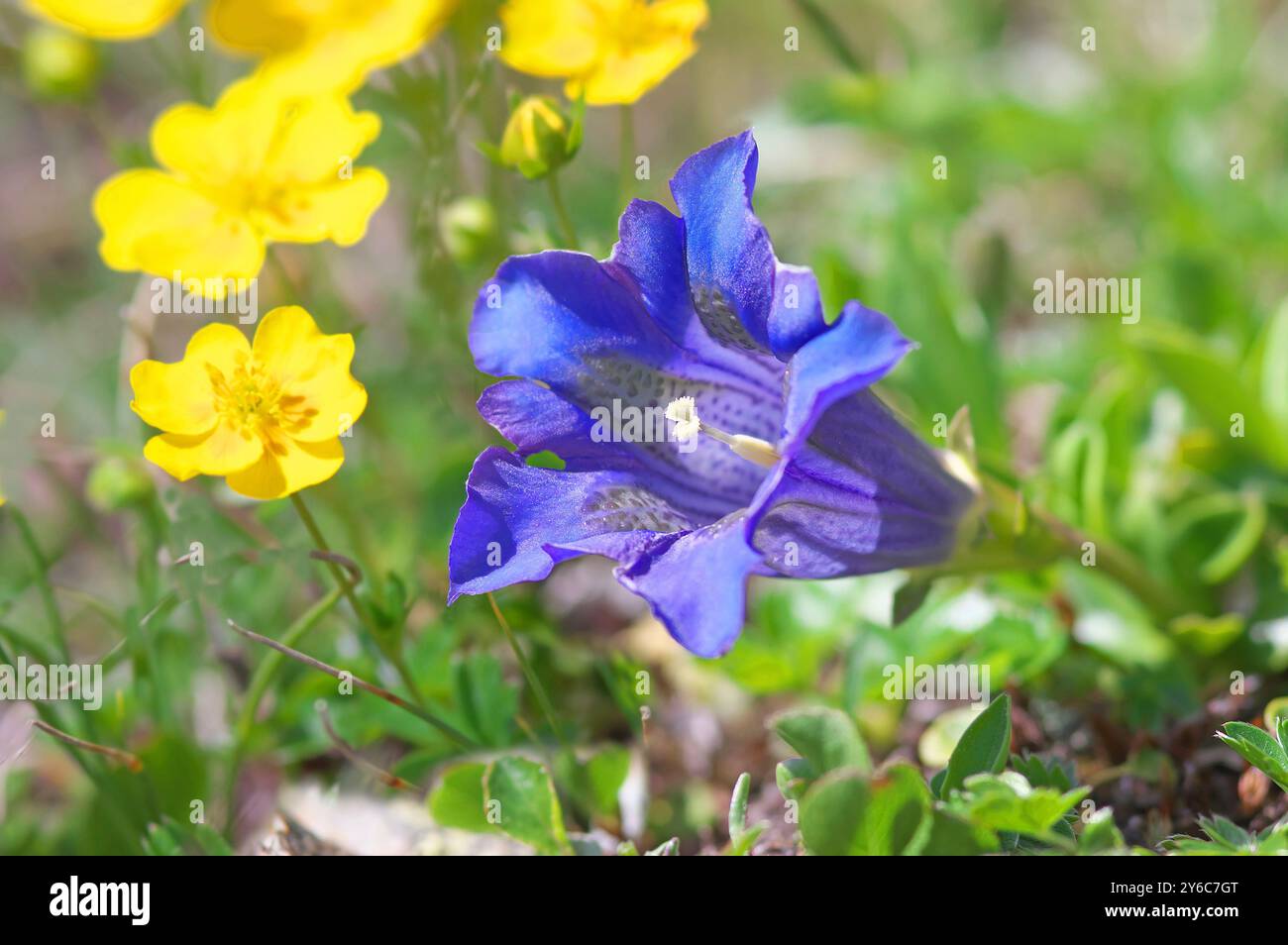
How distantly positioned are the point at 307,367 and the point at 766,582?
41.4 inches

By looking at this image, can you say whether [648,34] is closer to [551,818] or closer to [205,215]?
[205,215]

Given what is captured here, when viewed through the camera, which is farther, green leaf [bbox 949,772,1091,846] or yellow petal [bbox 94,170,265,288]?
yellow petal [bbox 94,170,265,288]

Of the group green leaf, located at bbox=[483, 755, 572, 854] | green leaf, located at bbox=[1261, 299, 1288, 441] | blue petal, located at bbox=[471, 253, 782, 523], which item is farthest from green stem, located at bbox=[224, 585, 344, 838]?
green leaf, located at bbox=[1261, 299, 1288, 441]

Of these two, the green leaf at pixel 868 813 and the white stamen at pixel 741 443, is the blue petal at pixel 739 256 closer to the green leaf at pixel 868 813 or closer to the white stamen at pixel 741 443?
the white stamen at pixel 741 443

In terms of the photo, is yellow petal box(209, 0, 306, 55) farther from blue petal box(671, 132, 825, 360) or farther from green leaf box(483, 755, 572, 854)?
green leaf box(483, 755, 572, 854)

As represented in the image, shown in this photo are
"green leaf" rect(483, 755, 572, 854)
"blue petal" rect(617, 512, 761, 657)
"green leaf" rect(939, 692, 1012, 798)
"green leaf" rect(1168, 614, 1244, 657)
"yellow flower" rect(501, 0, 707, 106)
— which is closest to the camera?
"blue petal" rect(617, 512, 761, 657)

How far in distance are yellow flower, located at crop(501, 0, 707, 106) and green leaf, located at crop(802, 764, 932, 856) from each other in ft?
3.24

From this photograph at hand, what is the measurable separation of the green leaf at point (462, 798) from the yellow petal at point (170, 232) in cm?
75

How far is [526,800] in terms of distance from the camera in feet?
5.85

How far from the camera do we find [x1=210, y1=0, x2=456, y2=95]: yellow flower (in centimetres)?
176

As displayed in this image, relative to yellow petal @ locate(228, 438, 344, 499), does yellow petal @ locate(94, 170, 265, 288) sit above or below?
above

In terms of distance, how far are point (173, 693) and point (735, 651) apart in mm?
994

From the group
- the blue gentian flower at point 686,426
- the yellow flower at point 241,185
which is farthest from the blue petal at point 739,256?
the yellow flower at point 241,185

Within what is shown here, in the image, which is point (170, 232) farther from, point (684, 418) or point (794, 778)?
point (794, 778)
